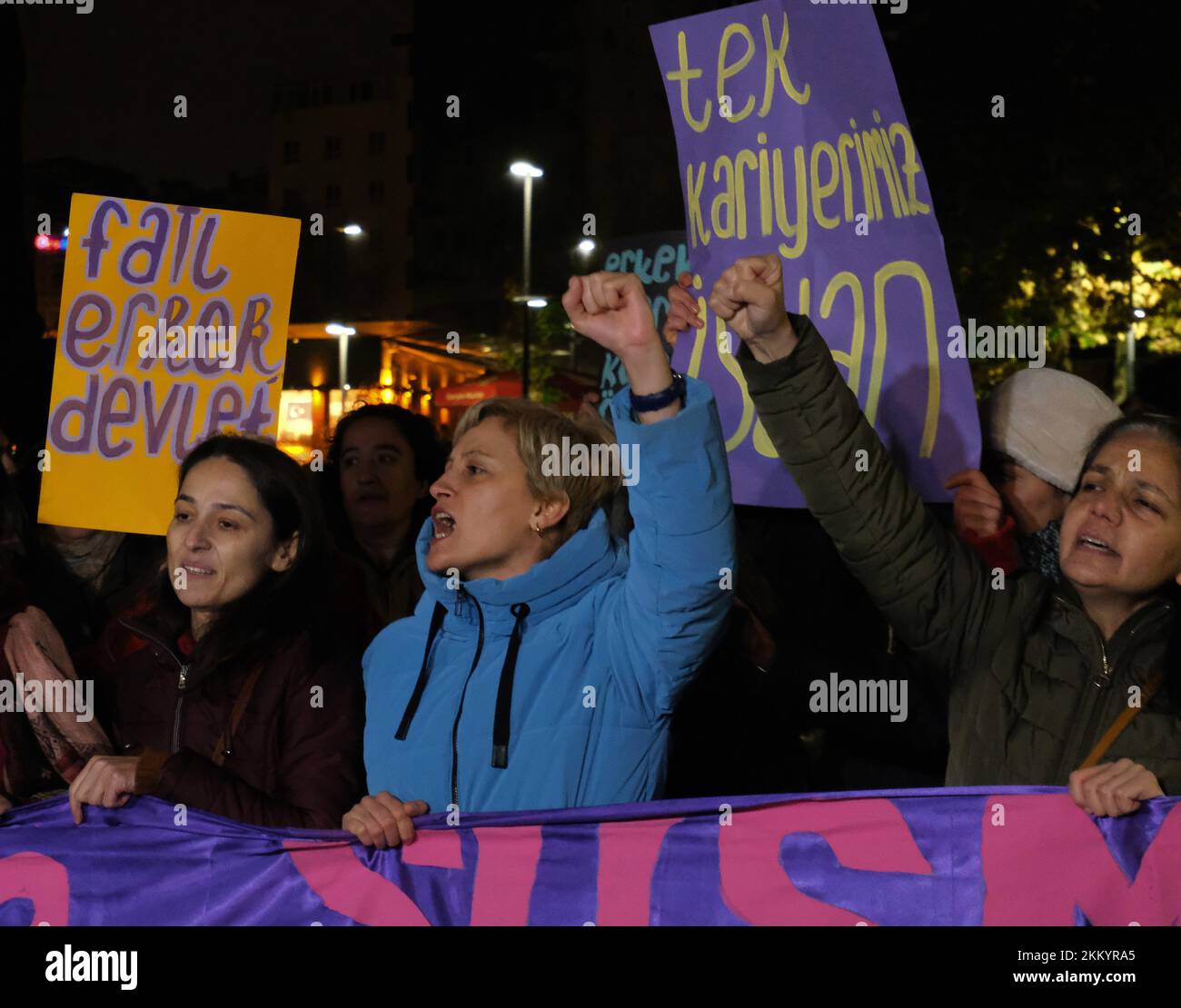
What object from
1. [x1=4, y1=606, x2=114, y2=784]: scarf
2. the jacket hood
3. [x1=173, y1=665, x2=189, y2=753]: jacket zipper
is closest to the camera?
the jacket hood

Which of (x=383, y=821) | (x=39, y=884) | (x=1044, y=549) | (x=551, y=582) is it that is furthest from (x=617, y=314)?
(x=39, y=884)

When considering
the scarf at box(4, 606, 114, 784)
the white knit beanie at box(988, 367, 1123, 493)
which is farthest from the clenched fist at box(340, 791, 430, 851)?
the white knit beanie at box(988, 367, 1123, 493)

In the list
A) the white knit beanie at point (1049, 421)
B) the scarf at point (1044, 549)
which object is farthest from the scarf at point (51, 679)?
the white knit beanie at point (1049, 421)

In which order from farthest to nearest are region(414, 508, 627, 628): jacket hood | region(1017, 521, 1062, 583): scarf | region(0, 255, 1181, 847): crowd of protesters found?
region(1017, 521, 1062, 583): scarf, region(414, 508, 627, 628): jacket hood, region(0, 255, 1181, 847): crowd of protesters

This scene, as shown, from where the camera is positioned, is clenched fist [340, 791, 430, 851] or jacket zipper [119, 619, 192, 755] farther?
jacket zipper [119, 619, 192, 755]

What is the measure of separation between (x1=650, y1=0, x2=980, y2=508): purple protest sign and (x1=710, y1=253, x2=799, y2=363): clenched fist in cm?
78

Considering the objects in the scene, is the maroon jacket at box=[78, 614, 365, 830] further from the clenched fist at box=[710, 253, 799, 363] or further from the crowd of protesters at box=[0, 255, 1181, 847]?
the clenched fist at box=[710, 253, 799, 363]

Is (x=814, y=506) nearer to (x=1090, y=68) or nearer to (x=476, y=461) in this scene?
(x=476, y=461)

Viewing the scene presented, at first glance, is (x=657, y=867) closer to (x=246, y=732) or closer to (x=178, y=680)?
(x=246, y=732)

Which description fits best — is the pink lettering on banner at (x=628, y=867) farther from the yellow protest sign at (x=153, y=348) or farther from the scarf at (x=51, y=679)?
the yellow protest sign at (x=153, y=348)

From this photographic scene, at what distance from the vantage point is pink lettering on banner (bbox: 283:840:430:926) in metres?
2.69

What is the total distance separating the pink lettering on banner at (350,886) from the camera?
8.83ft

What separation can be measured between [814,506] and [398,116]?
80.5m

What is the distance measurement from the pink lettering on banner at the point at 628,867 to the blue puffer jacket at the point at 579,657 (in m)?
0.12
